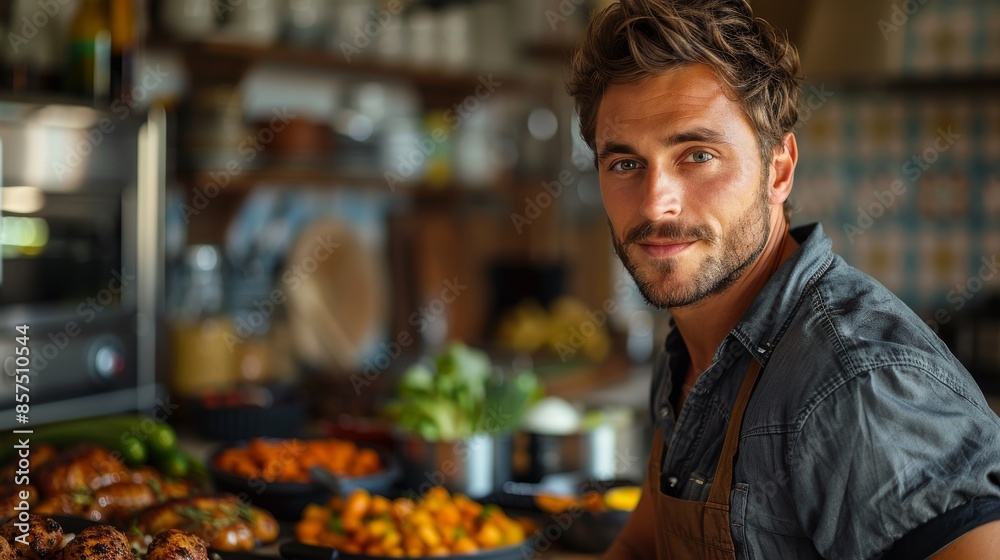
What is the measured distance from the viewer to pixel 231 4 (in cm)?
326

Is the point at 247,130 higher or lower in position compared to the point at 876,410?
higher

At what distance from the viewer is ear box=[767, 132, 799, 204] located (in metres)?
1.37

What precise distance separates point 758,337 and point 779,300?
0.18ft

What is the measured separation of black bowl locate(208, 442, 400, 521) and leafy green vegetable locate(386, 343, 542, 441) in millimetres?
373

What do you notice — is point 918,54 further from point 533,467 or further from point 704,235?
point 704,235

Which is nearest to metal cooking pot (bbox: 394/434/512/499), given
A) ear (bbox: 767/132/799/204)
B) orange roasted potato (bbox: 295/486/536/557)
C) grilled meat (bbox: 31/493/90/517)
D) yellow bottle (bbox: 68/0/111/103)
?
orange roasted potato (bbox: 295/486/536/557)

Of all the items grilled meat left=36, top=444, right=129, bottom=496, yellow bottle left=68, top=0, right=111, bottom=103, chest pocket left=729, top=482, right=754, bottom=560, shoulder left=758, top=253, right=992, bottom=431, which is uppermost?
yellow bottle left=68, top=0, right=111, bottom=103

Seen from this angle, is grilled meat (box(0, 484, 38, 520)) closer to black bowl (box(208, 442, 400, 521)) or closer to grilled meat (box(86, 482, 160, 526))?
grilled meat (box(86, 482, 160, 526))

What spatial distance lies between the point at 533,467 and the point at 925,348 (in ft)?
4.14

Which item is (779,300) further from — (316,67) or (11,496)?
(316,67)

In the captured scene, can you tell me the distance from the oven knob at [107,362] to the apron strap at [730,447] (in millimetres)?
2089

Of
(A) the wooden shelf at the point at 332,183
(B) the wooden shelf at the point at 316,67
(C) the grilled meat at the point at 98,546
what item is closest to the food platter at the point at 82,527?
(C) the grilled meat at the point at 98,546

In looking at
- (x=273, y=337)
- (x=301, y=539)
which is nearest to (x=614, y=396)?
(x=273, y=337)

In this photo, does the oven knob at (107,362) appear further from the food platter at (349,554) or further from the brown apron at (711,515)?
the brown apron at (711,515)
